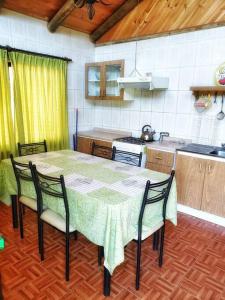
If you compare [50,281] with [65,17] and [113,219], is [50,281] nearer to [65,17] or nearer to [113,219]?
[113,219]

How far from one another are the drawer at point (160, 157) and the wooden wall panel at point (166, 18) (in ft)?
5.35

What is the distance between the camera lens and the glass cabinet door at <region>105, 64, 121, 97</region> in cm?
365

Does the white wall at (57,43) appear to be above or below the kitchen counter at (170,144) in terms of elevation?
above

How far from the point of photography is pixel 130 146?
3238 millimetres

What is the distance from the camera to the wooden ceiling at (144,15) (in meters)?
2.78

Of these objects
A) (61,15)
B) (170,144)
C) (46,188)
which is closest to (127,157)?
(170,144)

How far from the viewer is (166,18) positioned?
10.2ft

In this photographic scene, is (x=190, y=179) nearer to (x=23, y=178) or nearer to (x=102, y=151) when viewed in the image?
(x=102, y=151)

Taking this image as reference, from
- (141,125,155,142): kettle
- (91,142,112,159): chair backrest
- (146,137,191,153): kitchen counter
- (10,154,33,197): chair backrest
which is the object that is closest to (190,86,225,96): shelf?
(146,137,191,153): kitchen counter

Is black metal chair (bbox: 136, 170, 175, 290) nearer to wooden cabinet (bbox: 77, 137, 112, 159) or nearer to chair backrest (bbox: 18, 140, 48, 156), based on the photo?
chair backrest (bbox: 18, 140, 48, 156)

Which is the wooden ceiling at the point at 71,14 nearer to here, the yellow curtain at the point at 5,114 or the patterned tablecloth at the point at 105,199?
the yellow curtain at the point at 5,114

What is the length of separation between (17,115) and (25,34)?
1107 mm

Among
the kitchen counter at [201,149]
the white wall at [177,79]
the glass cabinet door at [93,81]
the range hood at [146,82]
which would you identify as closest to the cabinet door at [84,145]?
the white wall at [177,79]

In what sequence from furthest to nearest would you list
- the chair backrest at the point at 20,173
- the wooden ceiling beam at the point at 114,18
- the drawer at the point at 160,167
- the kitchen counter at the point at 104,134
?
the kitchen counter at the point at 104,134
the wooden ceiling beam at the point at 114,18
the drawer at the point at 160,167
the chair backrest at the point at 20,173
